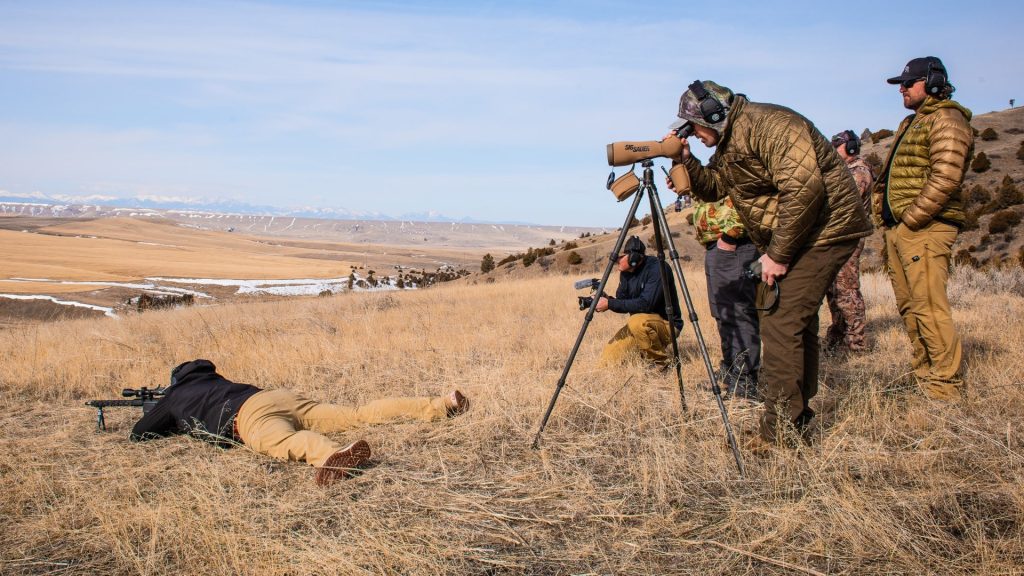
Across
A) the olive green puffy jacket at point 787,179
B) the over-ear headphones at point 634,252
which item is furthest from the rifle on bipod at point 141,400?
the olive green puffy jacket at point 787,179

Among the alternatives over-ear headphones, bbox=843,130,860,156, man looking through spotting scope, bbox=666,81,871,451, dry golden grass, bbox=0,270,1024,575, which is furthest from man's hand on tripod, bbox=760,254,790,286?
over-ear headphones, bbox=843,130,860,156

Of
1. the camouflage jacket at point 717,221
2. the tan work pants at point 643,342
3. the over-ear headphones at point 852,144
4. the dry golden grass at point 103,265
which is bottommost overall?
the dry golden grass at point 103,265

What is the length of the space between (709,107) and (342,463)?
3.08 metres

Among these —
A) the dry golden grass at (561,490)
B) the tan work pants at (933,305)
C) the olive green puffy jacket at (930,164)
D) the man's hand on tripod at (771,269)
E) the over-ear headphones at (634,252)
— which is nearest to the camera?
the dry golden grass at (561,490)

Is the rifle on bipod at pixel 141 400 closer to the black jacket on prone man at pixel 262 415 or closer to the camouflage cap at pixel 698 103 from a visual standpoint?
the black jacket on prone man at pixel 262 415

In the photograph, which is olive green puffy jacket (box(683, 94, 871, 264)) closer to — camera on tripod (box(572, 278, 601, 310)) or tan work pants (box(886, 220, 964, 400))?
tan work pants (box(886, 220, 964, 400))

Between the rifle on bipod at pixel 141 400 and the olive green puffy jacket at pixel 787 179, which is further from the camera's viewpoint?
the rifle on bipod at pixel 141 400

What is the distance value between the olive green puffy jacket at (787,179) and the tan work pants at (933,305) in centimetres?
142

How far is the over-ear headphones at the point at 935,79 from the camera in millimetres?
4723

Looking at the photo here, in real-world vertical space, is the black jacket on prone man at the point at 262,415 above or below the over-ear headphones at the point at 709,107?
below

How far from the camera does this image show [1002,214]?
18.8m

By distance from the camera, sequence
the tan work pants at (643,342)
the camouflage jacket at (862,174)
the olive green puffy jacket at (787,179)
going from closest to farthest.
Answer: the olive green puffy jacket at (787,179), the tan work pants at (643,342), the camouflage jacket at (862,174)

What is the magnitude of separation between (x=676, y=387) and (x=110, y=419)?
498 centimetres

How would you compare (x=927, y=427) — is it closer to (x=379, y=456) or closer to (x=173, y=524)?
(x=379, y=456)
